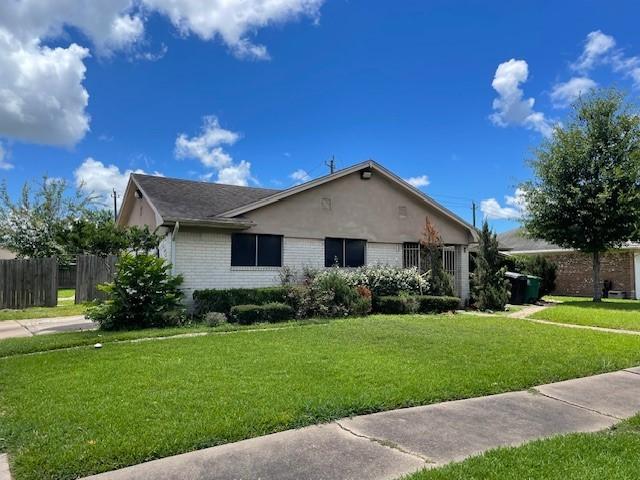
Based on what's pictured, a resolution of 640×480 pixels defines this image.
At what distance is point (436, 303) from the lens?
1544 centimetres

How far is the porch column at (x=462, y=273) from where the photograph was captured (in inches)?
728

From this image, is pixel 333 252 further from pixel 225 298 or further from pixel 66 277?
pixel 66 277

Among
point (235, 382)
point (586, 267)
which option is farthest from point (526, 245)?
Result: point (235, 382)

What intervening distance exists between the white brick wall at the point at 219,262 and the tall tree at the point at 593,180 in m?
10.8

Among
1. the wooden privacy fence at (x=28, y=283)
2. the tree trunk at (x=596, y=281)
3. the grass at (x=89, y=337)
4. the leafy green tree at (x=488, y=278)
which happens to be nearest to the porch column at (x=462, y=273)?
the leafy green tree at (x=488, y=278)

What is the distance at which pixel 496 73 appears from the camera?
17438 mm

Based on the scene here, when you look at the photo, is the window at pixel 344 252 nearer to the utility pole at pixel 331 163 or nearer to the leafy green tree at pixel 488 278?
the leafy green tree at pixel 488 278

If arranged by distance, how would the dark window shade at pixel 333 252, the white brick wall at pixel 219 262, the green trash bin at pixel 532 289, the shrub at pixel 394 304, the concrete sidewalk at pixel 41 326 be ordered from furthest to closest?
the green trash bin at pixel 532 289
the dark window shade at pixel 333 252
the shrub at pixel 394 304
the white brick wall at pixel 219 262
the concrete sidewalk at pixel 41 326

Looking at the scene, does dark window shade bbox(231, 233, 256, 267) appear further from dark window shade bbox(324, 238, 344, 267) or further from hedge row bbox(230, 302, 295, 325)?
dark window shade bbox(324, 238, 344, 267)

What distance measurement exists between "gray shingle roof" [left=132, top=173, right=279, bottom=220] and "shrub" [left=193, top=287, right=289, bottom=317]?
2.23 m

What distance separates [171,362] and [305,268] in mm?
8467

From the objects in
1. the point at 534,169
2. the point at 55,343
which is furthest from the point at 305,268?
the point at 534,169

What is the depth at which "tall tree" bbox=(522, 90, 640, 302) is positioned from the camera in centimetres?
1802

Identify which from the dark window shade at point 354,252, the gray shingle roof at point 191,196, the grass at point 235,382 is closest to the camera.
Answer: the grass at point 235,382
